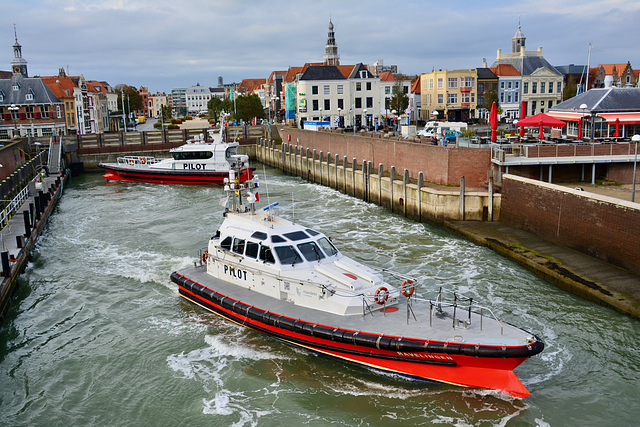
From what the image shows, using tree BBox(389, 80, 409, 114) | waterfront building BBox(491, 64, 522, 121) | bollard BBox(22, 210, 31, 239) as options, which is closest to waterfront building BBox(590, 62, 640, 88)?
waterfront building BBox(491, 64, 522, 121)

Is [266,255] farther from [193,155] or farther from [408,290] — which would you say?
[193,155]

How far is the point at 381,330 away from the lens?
1308cm

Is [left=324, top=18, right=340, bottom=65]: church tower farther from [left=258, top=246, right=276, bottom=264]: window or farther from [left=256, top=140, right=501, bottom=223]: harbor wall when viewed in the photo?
[left=258, top=246, right=276, bottom=264]: window

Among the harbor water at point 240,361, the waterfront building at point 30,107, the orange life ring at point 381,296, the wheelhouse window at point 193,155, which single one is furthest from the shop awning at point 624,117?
the waterfront building at point 30,107

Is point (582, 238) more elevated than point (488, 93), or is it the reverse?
point (488, 93)

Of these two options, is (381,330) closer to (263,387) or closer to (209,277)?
(263,387)

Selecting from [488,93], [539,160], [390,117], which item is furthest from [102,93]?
[539,160]

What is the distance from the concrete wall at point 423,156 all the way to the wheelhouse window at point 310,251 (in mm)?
14826

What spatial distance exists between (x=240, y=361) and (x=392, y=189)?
61.3 ft

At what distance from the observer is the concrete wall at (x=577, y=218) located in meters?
17.9

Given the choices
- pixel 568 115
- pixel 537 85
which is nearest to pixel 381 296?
pixel 568 115

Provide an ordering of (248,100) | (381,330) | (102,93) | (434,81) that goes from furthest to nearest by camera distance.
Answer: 1. (102,93)
2. (248,100)
3. (434,81)
4. (381,330)

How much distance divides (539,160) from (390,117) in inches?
1764

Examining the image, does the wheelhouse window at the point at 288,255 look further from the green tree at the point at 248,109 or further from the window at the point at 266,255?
the green tree at the point at 248,109
